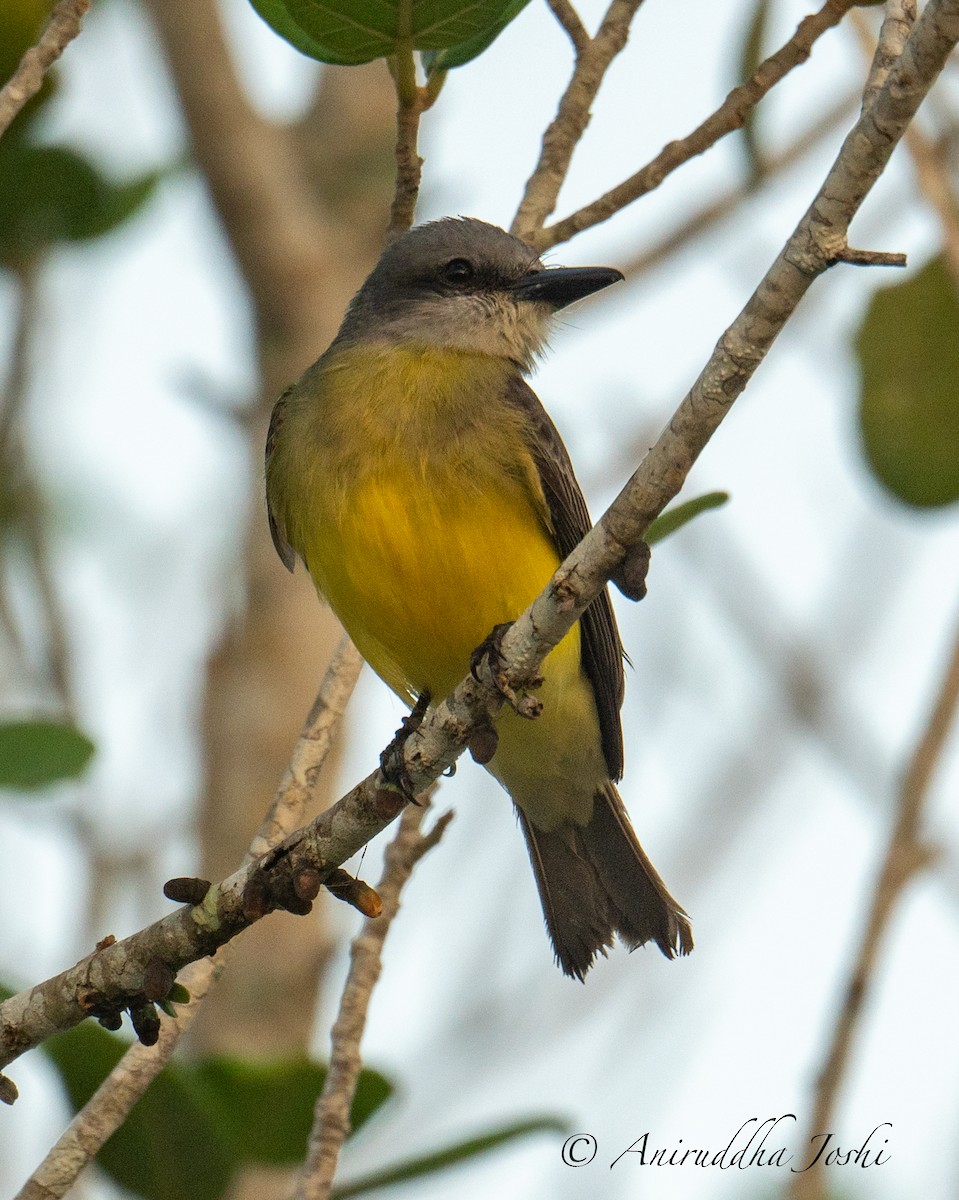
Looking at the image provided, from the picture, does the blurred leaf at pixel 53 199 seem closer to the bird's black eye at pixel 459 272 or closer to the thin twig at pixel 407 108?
the bird's black eye at pixel 459 272

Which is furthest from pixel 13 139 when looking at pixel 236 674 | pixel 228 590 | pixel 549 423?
pixel 228 590

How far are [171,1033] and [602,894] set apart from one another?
168 cm

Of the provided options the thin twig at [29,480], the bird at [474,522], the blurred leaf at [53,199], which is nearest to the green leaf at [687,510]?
the bird at [474,522]

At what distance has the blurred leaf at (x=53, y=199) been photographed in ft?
13.6

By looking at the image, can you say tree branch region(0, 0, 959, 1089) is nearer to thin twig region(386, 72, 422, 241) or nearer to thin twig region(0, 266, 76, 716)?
thin twig region(386, 72, 422, 241)

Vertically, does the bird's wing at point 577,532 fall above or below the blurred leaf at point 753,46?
below

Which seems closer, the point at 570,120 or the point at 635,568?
the point at 635,568

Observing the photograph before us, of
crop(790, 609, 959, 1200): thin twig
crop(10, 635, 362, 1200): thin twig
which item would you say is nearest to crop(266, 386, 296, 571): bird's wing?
crop(10, 635, 362, 1200): thin twig

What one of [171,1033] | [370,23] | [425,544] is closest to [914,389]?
[425,544]

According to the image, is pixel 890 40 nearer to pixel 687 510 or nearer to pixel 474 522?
pixel 687 510

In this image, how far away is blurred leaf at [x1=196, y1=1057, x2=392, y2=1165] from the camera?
3.25 m

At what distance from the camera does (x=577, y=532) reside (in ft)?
13.2

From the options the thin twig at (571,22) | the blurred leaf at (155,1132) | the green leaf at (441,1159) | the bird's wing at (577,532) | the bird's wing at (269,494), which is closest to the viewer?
the blurred leaf at (155,1132)

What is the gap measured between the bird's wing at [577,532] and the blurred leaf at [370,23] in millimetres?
1054
